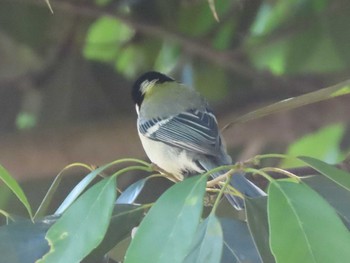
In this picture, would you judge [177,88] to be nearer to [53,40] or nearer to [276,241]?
[53,40]

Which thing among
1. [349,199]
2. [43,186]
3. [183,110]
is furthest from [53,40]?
[349,199]

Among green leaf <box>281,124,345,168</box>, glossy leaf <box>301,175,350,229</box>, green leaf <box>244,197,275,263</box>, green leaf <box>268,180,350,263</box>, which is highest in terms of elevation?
green leaf <box>268,180,350,263</box>

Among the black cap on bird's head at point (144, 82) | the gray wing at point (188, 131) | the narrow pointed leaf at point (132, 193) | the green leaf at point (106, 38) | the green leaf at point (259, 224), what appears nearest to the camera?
the green leaf at point (259, 224)

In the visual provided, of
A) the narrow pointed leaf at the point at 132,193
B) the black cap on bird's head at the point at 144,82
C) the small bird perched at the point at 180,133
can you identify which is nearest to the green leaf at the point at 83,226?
the narrow pointed leaf at the point at 132,193

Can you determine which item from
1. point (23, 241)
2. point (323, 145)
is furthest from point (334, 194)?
point (323, 145)

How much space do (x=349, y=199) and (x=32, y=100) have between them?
4.92 ft

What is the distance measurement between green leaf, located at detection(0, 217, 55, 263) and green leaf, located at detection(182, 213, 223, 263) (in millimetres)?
216

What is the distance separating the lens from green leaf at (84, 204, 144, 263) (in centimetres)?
117

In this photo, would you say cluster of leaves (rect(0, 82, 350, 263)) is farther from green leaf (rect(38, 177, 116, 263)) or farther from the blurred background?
the blurred background

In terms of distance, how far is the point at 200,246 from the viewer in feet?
3.22

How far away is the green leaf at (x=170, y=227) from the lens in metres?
0.93

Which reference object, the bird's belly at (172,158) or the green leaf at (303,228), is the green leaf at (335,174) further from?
the bird's belly at (172,158)

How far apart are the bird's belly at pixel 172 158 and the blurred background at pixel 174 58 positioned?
54cm

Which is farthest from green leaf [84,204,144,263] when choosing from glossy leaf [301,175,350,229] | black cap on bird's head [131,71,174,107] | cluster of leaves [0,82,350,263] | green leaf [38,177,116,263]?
black cap on bird's head [131,71,174,107]
